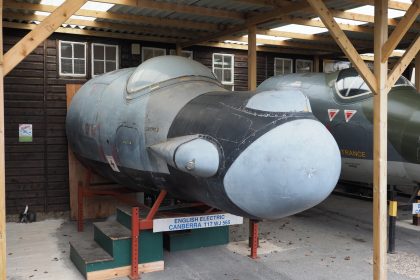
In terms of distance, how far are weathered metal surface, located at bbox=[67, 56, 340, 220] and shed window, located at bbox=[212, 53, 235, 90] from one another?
4.80 metres

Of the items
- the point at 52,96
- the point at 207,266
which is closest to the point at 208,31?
the point at 52,96

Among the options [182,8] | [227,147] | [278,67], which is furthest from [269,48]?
[227,147]

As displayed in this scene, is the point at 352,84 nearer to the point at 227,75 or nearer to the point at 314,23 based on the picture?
the point at 314,23

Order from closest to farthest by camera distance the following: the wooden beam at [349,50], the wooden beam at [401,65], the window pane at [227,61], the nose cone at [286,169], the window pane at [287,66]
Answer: the nose cone at [286,169]
the wooden beam at [349,50]
the wooden beam at [401,65]
the window pane at [227,61]
the window pane at [287,66]

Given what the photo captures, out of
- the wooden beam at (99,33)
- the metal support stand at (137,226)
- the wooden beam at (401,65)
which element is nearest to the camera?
the wooden beam at (401,65)

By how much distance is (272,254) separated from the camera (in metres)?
6.54

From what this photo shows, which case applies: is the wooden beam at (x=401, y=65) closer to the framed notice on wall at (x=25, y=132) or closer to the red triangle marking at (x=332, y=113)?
the red triangle marking at (x=332, y=113)

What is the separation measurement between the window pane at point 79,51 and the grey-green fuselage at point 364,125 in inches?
166

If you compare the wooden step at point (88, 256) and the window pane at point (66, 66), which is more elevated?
the window pane at point (66, 66)

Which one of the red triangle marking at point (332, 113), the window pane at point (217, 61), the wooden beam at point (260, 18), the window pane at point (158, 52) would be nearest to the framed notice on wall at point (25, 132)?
the window pane at point (158, 52)

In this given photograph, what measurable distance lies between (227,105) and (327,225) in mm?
4754

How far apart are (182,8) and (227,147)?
3692mm

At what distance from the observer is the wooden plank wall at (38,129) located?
8453 mm

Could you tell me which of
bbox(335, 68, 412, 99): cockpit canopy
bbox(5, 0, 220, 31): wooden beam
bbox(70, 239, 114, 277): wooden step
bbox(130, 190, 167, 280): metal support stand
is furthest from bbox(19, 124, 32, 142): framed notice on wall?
bbox(335, 68, 412, 99): cockpit canopy
